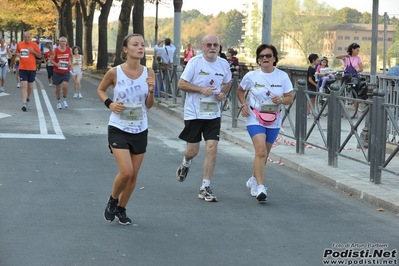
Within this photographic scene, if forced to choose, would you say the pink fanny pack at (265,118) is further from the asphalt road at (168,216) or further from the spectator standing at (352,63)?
the spectator standing at (352,63)

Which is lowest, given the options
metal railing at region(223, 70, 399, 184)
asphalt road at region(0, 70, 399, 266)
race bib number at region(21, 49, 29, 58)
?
asphalt road at region(0, 70, 399, 266)

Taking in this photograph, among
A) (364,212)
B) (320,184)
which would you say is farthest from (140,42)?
(320,184)

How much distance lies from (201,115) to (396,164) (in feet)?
8.38

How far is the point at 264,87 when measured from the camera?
29.6 feet

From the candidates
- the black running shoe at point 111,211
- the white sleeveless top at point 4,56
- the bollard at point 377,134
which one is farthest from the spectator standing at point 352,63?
the black running shoe at point 111,211

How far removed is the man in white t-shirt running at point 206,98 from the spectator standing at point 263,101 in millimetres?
322

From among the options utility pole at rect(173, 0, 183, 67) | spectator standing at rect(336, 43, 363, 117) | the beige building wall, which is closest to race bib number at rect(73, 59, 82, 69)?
utility pole at rect(173, 0, 183, 67)

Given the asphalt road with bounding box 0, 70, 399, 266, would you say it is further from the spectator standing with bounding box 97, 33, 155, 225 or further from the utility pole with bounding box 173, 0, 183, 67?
the utility pole with bounding box 173, 0, 183, 67

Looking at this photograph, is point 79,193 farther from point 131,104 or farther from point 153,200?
point 131,104

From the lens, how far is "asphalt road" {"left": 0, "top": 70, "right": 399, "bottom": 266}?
640 centimetres

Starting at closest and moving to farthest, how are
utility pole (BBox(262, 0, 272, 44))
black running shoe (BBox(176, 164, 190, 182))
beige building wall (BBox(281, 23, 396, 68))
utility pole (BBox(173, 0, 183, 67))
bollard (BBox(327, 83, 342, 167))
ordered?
black running shoe (BBox(176, 164, 190, 182))
bollard (BBox(327, 83, 342, 167))
utility pole (BBox(262, 0, 272, 44))
utility pole (BBox(173, 0, 183, 67))
beige building wall (BBox(281, 23, 396, 68))

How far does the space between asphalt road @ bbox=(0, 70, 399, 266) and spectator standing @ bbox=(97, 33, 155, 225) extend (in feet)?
1.76

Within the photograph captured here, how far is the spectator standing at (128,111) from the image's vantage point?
23.8 ft

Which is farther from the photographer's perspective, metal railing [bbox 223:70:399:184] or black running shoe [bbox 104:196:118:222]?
metal railing [bbox 223:70:399:184]
